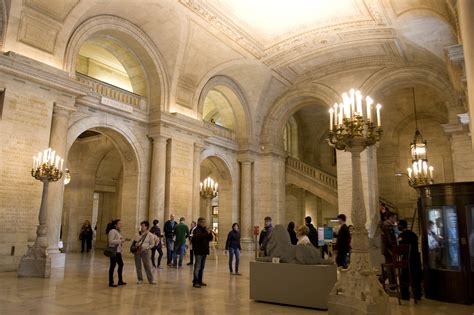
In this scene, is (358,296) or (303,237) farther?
(303,237)

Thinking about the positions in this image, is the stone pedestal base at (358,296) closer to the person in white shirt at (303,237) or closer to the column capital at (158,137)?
the person in white shirt at (303,237)

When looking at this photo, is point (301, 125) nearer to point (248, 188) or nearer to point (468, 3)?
point (248, 188)

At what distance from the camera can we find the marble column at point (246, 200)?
1639 centimetres

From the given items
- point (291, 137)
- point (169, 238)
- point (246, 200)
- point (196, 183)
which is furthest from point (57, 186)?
point (291, 137)

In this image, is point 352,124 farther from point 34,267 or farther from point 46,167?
point 34,267

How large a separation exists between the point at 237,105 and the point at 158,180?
584cm

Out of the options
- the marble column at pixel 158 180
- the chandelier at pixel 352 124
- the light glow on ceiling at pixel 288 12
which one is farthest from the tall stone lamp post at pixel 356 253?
the marble column at pixel 158 180

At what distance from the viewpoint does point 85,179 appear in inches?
622

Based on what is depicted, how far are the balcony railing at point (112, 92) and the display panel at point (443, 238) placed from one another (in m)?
9.57

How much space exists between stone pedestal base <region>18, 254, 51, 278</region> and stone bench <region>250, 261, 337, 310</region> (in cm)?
448

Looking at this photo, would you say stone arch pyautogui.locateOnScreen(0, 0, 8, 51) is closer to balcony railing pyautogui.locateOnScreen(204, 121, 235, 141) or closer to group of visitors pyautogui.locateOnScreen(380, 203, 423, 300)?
balcony railing pyautogui.locateOnScreen(204, 121, 235, 141)

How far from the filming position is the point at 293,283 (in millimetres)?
5547

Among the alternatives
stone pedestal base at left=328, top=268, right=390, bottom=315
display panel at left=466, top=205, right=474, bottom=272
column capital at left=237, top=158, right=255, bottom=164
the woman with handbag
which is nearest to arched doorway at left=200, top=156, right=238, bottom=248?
column capital at left=237, top=158, right=255, bottom=164

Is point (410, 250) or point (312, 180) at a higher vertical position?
point (312, 180)
